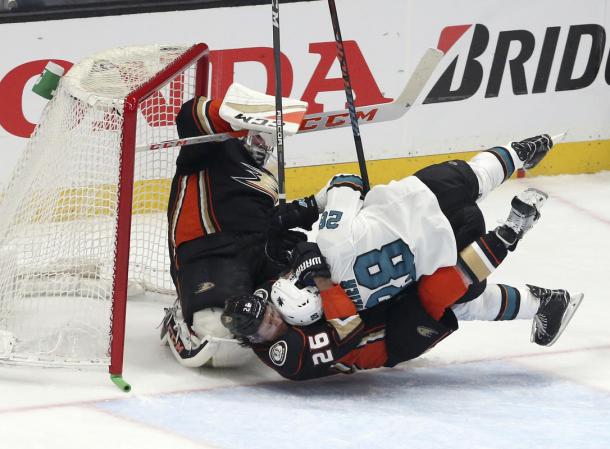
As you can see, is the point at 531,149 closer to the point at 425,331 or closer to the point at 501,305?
the point at 501,305

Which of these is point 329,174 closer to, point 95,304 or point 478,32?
point 478,32

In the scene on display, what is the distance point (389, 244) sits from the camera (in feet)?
11.3

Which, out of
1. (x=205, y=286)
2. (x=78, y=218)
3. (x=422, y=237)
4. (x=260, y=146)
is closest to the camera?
(x=422, y=237)

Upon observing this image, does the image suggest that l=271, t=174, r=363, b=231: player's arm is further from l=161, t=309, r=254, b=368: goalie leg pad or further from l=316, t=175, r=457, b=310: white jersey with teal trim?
l=161, t=309, r=254, b=368: goalie leg pad

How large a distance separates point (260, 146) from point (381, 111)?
36cm

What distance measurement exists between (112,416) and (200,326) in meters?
0.43

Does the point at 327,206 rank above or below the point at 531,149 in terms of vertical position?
below

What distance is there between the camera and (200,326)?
11.9ft

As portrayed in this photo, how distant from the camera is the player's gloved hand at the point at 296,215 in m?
3.63

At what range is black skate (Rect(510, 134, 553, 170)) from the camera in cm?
370

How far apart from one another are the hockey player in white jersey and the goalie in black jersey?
32 centimetres

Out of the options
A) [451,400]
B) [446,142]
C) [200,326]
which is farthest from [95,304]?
[446,142]

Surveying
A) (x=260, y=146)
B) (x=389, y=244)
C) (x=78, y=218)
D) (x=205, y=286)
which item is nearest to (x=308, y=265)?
(x=389, y=244)

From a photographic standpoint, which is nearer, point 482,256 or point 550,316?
point 482,256
